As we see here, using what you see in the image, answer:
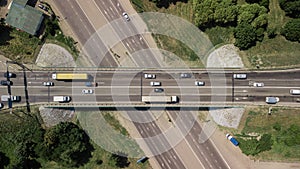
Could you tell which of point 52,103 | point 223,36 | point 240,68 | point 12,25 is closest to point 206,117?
point 240,68

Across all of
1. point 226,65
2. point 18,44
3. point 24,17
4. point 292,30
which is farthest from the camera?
point 18,44

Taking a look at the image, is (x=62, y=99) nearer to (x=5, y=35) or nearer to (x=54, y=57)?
(x=54, y=57)

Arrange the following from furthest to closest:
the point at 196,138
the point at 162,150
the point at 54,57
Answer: the point at 54,57 < the point at 162,150 < the point at 196,138

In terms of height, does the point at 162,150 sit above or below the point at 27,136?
below

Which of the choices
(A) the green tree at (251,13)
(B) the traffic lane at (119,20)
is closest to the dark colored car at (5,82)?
(B) the traffic lane at (119,20)

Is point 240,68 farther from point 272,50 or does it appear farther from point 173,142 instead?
point 173,142

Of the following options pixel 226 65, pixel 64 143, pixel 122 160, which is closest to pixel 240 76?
pixel 226 65

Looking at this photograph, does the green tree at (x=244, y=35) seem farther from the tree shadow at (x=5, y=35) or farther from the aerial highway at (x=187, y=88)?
the tree shadow at (x=5, y=35)
